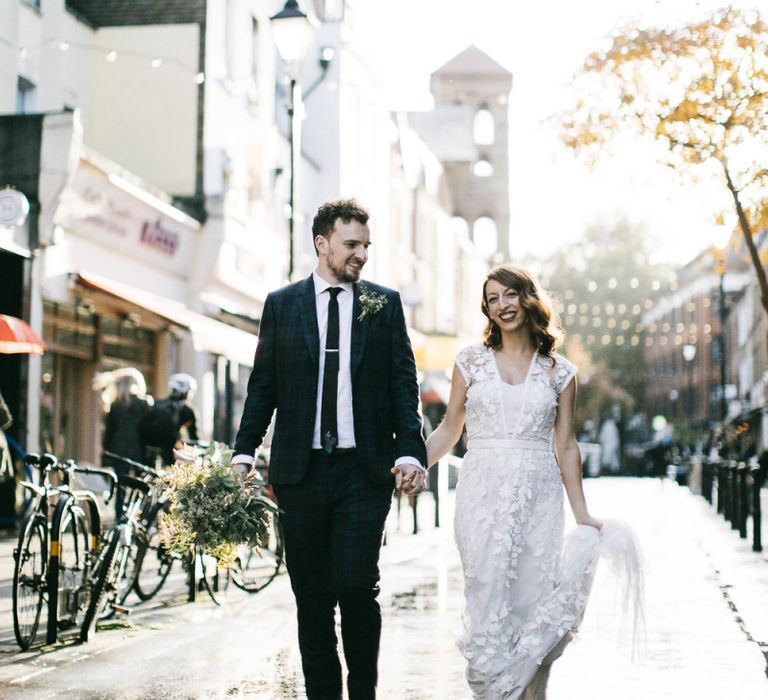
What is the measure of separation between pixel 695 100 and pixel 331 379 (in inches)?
464

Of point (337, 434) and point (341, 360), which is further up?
point (341, 360)

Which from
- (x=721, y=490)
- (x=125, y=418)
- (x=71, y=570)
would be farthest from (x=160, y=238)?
(x=71, y=570)

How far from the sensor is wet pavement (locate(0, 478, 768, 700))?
7098 millimetres

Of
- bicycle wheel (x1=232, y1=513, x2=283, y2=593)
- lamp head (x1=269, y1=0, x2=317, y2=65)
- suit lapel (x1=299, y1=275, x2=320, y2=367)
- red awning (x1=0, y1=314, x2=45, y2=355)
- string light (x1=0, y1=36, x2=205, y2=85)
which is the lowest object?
bicycle wheel (x1=232, y1=513, x2=283, y2=593)

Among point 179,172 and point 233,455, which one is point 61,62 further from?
point 233,455

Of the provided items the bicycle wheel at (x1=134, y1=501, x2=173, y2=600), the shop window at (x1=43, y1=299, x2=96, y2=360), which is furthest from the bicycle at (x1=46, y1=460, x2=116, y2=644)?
the shop window at (x1=43, y1=299, x2=96, y2=360)

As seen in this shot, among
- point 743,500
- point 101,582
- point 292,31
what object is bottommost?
point 101,582

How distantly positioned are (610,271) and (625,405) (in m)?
9.72

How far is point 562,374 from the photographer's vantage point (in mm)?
6258

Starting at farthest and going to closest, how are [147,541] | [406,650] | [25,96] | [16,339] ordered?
1. [25,96]
2. [16,339]
3. [147,541]
4. [406,650]

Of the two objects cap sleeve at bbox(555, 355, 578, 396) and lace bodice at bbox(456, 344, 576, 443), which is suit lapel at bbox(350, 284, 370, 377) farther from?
cap sleeve at bbox(555, 355, 578, 396)

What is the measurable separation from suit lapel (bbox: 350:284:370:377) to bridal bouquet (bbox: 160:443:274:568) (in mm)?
699

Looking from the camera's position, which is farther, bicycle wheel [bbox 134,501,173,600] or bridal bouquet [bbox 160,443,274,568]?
bicycle wheel [bbox 134,501,173,600]

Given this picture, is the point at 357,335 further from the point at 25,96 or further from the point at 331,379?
the point at 25,96
